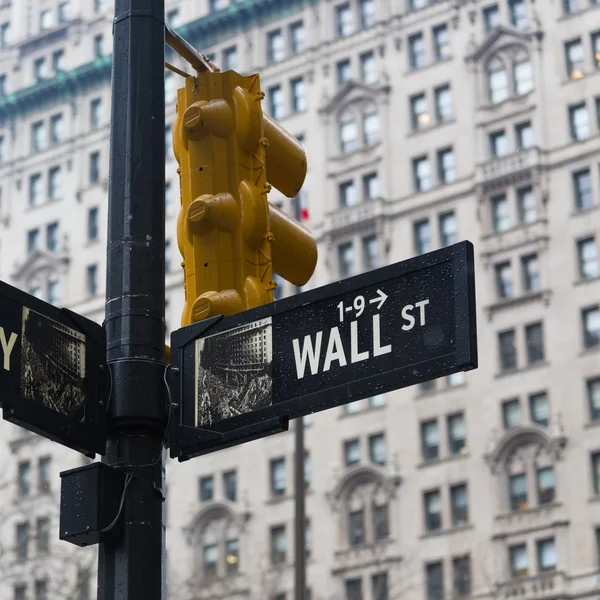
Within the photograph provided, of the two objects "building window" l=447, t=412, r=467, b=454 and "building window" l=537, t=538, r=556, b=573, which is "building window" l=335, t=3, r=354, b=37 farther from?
"building window" l=537, t=538, r=556, b=573

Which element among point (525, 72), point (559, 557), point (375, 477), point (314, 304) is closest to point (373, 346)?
point (314, 304)

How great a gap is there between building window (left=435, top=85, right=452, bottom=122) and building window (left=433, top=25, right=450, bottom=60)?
154 centimetres

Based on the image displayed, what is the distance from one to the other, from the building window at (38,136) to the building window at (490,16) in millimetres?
27768

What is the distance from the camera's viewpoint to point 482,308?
73500 mm

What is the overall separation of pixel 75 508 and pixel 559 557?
6276 centimetres

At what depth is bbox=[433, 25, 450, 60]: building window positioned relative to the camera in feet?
263

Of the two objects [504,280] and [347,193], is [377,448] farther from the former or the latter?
[347,193]

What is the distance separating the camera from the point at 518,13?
257 feet

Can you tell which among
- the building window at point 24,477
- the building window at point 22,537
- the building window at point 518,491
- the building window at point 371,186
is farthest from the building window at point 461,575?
the building window at point 24,477

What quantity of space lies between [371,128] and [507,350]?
1518cm

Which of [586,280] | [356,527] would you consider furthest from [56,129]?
[586,280]

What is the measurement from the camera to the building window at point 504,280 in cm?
7325

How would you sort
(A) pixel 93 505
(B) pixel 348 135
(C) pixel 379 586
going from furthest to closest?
1. (B) pixel 348 135
2. (C) pixel 379 586
3. (A) pixel 93 505

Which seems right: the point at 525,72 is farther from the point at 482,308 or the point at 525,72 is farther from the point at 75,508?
the point at 75,508
